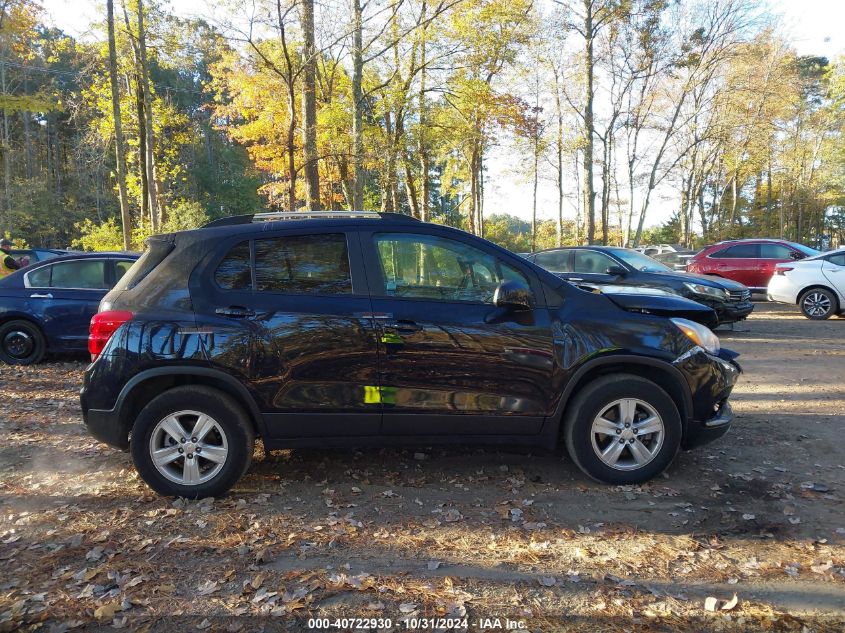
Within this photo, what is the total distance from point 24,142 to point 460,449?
55.3 metres

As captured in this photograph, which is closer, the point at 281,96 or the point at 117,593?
the point at 117,593

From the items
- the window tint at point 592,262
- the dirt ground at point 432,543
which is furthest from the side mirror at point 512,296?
the window tint at point 592,262

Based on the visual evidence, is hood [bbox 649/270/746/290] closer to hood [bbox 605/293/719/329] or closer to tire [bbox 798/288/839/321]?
tire [bbox 798/288/839/321]

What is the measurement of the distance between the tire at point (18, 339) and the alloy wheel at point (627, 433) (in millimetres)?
8074

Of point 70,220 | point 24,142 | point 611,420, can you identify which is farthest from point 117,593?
point 24,142

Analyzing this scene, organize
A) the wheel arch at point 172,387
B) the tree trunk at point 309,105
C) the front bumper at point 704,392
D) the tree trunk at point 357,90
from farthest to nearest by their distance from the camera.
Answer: the tree trunk at point 357,90, the tree trunk at point 309,105, the front bumper at point 704,392, the wheel arch at point 172,387

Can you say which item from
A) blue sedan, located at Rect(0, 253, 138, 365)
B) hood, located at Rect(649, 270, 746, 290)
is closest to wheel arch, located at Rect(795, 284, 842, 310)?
hood, located at Rect(649, 270, 746, 290)

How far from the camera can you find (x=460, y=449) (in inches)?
192

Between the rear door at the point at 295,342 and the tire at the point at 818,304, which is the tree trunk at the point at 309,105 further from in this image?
the tire at the point at 818,304

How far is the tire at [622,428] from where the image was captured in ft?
13.0

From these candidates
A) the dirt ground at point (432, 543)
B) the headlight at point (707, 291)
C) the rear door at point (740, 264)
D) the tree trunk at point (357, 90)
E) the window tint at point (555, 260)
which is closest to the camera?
the dirt ground at point (432, 543)

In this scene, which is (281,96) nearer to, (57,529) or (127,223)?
(127,223)

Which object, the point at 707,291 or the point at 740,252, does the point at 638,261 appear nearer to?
the point at 707,291

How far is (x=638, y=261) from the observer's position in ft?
36.0
